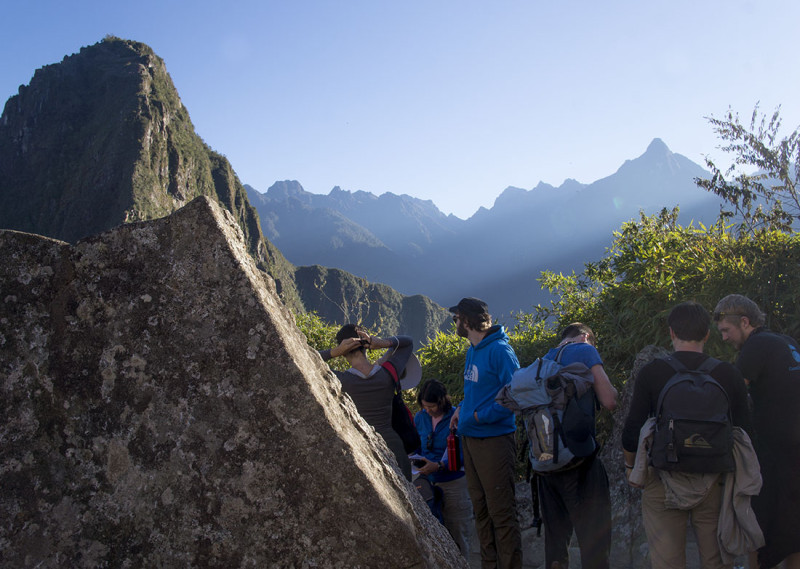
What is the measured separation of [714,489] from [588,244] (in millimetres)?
150895

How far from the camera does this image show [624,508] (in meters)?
4.62

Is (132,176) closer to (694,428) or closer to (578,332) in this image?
(578,332)

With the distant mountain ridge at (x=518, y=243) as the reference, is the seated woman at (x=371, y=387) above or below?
above

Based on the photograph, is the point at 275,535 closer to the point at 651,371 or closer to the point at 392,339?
the point at 651,371

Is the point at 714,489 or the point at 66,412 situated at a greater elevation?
the point at 66,412

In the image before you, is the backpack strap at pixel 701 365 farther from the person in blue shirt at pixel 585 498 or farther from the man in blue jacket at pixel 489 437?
the man in blue jacket at pixel 489 437

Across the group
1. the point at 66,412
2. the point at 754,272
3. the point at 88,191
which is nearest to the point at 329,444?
the point at 66,412

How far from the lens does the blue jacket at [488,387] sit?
392 cm

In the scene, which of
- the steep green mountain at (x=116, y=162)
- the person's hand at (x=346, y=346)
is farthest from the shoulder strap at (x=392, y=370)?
the steep green mountain at (x=116, y=162)

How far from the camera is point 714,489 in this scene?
115 inches

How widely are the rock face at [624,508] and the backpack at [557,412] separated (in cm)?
107

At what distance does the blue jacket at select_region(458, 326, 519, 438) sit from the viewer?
392cm

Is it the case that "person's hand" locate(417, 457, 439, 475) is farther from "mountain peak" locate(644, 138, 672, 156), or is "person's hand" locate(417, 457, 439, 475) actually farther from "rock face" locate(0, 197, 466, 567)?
"mountain peak" locate(644, 138, 672, 156)

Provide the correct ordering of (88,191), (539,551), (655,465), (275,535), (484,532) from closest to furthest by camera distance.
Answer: (275,535)
(655,465)
(484,532)
(539,551)
(88,191)
